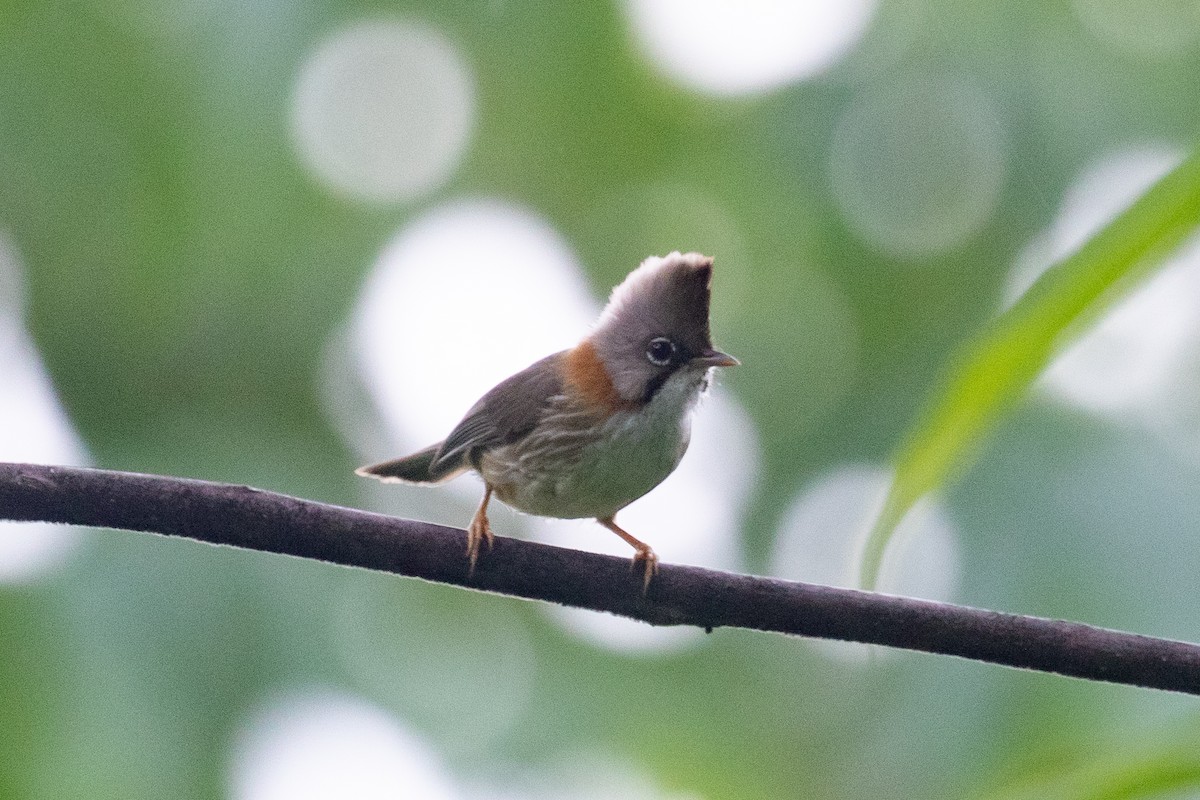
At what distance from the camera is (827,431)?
24.8 feet

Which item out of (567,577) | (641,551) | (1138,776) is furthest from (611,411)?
(1138,776)

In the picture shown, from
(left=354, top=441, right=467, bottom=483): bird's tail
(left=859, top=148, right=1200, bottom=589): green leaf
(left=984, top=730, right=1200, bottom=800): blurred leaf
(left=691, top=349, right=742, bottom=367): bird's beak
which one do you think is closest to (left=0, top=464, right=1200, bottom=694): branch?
(left=984, top=730, right=1200, bottom=800): blurred leaf

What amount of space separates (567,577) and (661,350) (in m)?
1.44

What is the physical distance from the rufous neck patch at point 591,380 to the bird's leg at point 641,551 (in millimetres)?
335

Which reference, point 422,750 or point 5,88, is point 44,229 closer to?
point 5,88

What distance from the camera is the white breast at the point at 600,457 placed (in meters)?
3.30

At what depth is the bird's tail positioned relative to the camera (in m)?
3.78

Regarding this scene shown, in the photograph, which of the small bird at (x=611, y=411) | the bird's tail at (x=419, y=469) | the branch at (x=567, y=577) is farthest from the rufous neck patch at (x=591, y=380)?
the branch at (x=567, y=577)

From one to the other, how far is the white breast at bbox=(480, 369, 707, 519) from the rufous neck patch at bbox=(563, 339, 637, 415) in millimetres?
49

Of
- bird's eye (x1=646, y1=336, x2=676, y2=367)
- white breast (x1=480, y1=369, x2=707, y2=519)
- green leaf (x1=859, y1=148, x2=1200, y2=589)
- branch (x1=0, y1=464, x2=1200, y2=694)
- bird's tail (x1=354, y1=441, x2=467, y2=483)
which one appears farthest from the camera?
bird's tail (x1=354, y1=441, x2=467, y2=483)

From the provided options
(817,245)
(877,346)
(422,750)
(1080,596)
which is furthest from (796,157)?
(422,750)

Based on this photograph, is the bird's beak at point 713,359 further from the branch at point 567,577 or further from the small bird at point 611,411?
the branch at point 567,577

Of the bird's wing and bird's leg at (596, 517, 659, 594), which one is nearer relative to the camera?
bird's leg at (596, 517, 659, 594)

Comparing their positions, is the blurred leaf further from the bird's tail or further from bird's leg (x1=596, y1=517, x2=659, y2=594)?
the bird's tail
